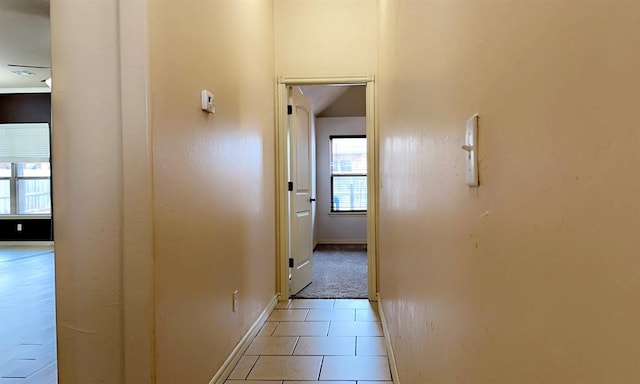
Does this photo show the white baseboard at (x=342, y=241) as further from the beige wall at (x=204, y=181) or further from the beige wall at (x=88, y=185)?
the beige wall at (x=88, y=185)

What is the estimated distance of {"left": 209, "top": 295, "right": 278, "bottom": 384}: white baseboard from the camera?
8.13 ft

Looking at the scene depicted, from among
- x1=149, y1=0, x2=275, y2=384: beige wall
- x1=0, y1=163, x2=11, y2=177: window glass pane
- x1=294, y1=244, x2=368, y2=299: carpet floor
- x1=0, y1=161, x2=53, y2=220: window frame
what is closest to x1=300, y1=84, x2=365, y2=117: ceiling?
x1=294, y1=244, x2=368, y2=299: carpet floor

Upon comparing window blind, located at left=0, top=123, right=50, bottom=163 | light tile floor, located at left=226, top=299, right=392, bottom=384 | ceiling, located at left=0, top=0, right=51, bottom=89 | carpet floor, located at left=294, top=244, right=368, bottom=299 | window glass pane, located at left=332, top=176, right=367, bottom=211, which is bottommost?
light tile floor, located at left=226, top=299, right=392, bottom=384

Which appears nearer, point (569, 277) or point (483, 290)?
point (569, 277)

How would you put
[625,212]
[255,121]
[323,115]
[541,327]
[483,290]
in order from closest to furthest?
[625,212] → [541,327] → [483,290] → [255,121] → [323,115]

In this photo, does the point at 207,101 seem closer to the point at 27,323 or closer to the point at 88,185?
the point at 88,185

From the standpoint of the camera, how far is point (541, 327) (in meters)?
0.55

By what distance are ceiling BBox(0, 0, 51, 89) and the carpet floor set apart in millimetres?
→ 3653

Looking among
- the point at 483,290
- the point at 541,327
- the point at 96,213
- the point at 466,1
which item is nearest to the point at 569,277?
the point at 541,327

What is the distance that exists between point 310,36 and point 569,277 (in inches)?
160

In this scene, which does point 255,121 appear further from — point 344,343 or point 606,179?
point 606,179

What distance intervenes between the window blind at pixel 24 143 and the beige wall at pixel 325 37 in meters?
5.77

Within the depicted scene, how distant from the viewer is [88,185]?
5.61ft

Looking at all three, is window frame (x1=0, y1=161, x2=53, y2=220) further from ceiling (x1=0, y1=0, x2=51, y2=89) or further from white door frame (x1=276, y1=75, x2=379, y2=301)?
white door frame (x1=276, y1=75, x2=379, y2=301)
